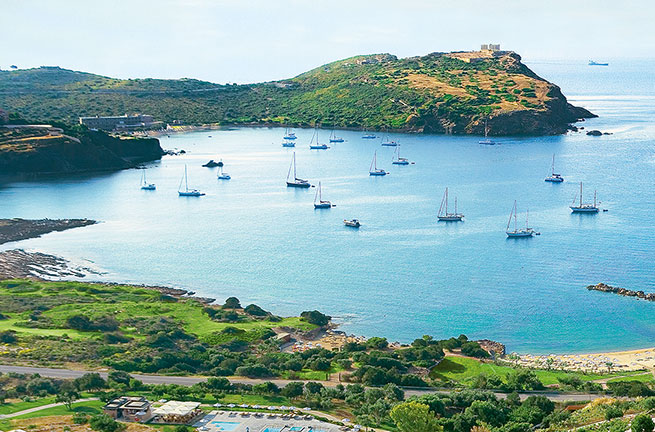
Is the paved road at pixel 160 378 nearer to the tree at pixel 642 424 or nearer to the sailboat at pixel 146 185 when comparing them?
the tree at pixel 642 424

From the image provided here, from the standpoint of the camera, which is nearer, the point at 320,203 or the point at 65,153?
the point at 320,203

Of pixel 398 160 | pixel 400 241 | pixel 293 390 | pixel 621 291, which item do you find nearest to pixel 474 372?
pixel 293 390

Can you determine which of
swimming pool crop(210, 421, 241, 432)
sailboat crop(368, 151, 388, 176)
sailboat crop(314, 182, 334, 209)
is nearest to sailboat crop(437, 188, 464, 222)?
sailboat crop(314, 182, 334, 209)

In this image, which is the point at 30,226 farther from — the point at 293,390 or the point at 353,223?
the point at 293,390

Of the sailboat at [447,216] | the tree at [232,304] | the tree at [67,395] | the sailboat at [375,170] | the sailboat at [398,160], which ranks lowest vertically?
the tree at [232,304]

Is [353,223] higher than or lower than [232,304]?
higher

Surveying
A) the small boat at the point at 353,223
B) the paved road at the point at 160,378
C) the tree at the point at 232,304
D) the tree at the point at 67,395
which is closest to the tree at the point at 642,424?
the paved road at the point at 160,378

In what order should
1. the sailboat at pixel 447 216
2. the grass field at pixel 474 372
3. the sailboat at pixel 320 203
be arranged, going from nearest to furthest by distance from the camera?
the grass field at pixel 474 372 < the sailboat at pixel 447 216 < the sailboat at pixel 320 203
